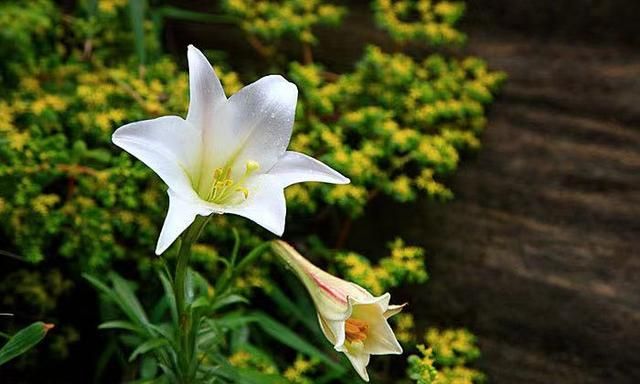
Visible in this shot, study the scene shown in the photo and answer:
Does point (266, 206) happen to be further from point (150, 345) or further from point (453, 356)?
point (453, 356)

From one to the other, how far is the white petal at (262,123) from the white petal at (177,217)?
135mm

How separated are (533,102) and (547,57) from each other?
13cm

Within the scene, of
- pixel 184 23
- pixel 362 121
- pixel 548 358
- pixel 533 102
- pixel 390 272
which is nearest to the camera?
pixel 390 272

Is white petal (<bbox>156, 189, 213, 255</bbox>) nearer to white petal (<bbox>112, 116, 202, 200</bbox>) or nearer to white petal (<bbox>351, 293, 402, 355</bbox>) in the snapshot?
white petal (<bbox>112, 116, 202, 200</bbox>)

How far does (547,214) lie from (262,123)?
0.85 metres

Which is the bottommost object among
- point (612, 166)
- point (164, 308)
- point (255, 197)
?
point (164, 308)

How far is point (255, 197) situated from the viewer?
106 centimetres

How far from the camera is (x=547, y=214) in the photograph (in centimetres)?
173

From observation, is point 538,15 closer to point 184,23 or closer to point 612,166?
point 612,166

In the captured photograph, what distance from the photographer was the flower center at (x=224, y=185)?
1121mm

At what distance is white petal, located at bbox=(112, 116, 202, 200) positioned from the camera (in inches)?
39.4

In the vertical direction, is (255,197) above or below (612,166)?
above

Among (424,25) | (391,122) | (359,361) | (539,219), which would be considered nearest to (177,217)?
(359,361)

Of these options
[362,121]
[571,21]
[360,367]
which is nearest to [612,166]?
[571,21]
